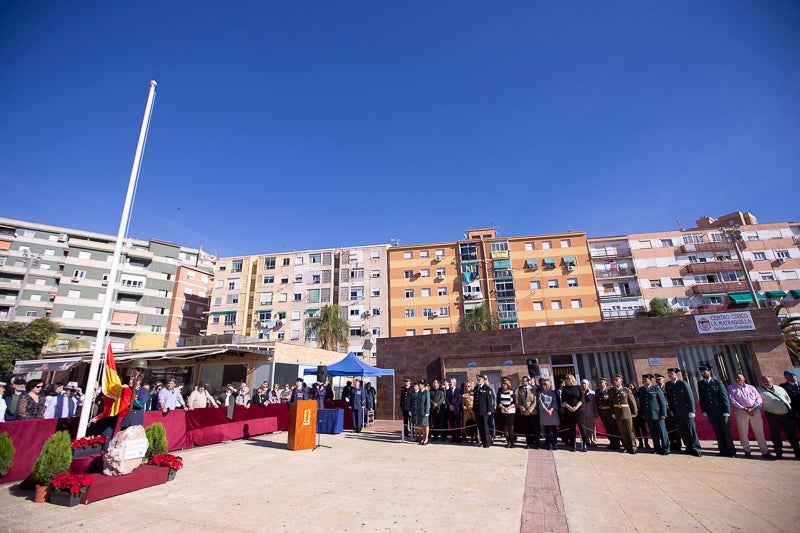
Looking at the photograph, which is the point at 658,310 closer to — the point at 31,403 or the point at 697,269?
the point at 697,269

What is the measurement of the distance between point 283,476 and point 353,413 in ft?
24.4

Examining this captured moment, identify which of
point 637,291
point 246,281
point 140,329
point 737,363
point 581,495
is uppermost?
point 246,281

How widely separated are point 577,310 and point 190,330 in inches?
2030

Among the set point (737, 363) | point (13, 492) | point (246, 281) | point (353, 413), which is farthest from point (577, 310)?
point (13, 492)

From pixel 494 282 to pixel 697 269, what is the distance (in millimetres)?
26058

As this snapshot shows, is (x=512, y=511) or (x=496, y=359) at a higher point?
(x=496, y=359)

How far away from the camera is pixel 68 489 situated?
5496 mm

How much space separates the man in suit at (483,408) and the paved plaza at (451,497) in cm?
172

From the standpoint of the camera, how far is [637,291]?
49781 mm

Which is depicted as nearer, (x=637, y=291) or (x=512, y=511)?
(x=512, y=511)

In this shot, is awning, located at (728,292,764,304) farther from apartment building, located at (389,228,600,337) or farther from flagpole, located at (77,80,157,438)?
flagpole, located at (77,80,157,438)

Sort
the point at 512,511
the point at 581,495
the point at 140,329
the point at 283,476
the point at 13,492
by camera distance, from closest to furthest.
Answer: the point at 512,511 → the point at 581,495 → the point at 13,492 → the point at 283,476 → the point at 140,329

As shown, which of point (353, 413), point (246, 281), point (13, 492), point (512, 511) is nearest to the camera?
point (512, 511)

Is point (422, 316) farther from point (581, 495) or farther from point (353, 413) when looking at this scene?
point (581, 495)
